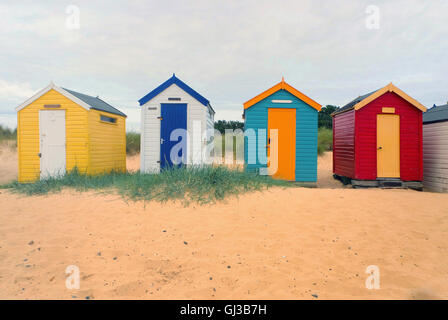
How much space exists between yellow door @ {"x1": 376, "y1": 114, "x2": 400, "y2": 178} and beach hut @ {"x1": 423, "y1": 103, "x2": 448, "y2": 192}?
165 centimetres

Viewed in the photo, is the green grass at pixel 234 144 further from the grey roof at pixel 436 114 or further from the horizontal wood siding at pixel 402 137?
the grey roof at pixel 436 114

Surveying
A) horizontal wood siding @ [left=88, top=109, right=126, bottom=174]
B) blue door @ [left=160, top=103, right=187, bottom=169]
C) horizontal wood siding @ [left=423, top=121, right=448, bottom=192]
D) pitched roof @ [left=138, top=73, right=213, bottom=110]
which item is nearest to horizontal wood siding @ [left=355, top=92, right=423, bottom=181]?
horizontal wood siding @ [left=423, top=121, right=448, bottom=192]

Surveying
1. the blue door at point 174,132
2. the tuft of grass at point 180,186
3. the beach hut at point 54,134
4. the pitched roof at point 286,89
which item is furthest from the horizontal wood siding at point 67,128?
the pitched roof at point 286,89

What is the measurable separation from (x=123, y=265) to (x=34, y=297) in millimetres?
1002

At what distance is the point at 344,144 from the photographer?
36.4 ft

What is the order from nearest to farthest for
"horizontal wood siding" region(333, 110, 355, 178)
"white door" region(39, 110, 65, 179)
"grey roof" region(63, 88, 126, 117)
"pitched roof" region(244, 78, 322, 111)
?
"pitched roof" region(244, 78, 322, 111) < "white door" region(39, 110, 65, 179) < "grey roof" region(63, 88, 126, 117) < "horizontal wood siding" region(333, 110, 355, 178)

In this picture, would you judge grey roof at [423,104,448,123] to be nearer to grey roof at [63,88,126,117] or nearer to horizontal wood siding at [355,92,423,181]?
horizontal wood siding at [355,92,423,181]

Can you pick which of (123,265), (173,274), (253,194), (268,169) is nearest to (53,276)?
(123,265)

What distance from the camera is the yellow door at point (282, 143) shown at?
966cm

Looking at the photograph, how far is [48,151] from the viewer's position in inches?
385

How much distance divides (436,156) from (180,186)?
30.9 ft

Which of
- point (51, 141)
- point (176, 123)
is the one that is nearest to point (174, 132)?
point (176, 123)

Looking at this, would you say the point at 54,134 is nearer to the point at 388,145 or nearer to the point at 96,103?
the point at 96,103

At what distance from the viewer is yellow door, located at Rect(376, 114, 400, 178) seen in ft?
32.2
